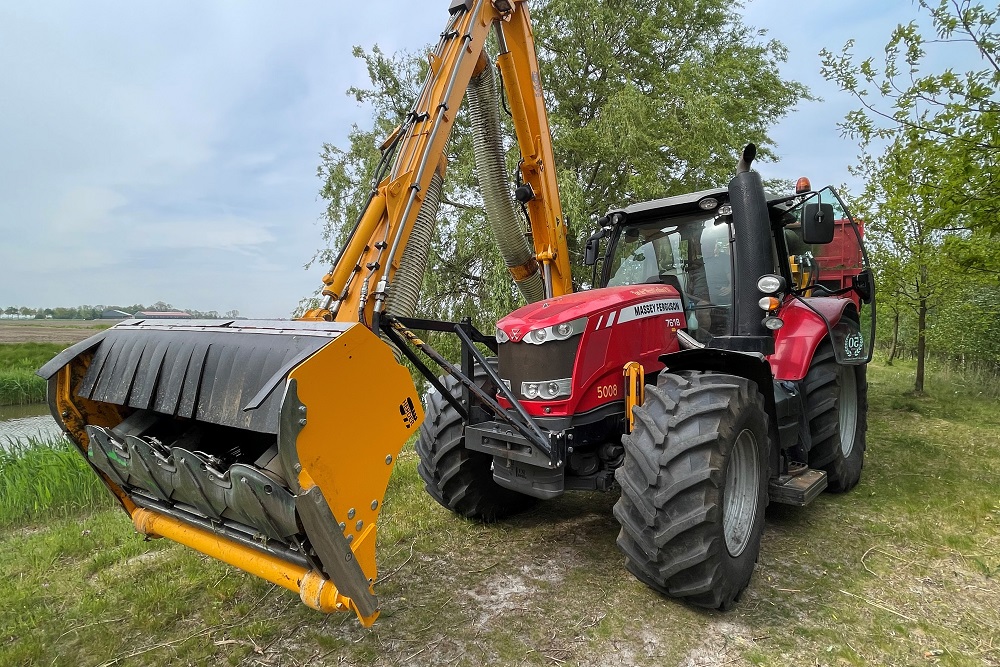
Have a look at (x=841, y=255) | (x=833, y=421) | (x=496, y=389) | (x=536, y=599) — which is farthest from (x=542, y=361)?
(x=841, y=255)

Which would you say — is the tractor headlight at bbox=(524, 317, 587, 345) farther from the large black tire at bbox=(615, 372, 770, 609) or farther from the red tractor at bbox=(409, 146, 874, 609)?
the large black tire at bbox=(615, 372, 770, 609)

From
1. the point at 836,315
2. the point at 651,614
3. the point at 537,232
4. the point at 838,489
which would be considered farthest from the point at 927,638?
the point at 537,232

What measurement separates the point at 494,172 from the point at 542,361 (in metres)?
1.75

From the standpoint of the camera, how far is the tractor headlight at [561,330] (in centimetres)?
308

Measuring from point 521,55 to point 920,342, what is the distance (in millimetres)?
8957

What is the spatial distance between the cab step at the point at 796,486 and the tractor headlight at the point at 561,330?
1496 mm

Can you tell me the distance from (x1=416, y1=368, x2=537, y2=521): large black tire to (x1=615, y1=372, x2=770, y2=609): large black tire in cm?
123

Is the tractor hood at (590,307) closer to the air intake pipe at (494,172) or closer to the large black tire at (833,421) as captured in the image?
the air intake pipe at (494,172)

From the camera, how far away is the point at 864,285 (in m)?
4.66

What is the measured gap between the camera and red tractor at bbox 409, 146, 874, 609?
8.69 feet

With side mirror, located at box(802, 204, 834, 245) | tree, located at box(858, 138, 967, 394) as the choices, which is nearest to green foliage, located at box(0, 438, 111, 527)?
side mirror, located at box(802, 204, 834, 245)

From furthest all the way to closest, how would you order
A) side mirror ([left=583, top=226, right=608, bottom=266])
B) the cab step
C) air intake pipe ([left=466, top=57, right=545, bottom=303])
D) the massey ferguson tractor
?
1. side mirror ([left=583, top=226, right=608, bottom=266])
2. air intake pipe ([left=466, top=57, right=545, bottom=303])
3. the cab step
4. the massey ferguson tractor

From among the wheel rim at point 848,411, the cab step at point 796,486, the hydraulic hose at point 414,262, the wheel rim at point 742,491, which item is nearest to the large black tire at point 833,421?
the wheel rim at point 848,411

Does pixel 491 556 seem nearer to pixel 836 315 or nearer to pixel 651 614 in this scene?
pixel 651 614
